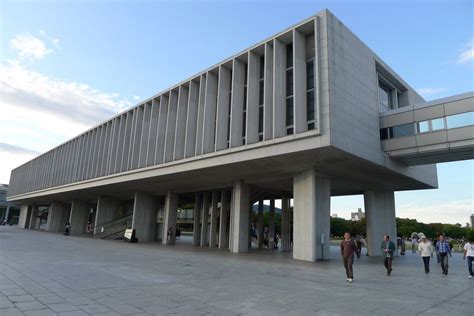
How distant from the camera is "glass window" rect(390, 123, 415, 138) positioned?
21.4 m

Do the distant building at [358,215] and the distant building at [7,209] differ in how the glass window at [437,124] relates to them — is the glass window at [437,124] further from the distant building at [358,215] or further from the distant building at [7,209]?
the distant building at [358,215]

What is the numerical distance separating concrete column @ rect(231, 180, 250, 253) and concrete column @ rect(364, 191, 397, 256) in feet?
35.1

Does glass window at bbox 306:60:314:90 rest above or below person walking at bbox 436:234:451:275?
above

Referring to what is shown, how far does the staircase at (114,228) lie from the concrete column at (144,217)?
460 cm

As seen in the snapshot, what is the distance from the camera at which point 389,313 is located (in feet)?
22.4

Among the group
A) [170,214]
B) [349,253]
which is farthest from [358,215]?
[349,253]

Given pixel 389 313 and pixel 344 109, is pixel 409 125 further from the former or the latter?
pixel 389 313

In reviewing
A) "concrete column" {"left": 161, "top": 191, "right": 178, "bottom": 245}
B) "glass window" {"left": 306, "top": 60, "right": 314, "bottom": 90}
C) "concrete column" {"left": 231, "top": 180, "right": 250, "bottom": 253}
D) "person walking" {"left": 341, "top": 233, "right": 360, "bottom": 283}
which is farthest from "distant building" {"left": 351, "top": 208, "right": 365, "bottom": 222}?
"person walking" {"left": 341, "top": 233, "right": 360, "bottom": 283}

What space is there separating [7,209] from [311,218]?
11128 cm

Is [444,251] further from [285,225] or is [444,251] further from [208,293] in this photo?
[285,225]

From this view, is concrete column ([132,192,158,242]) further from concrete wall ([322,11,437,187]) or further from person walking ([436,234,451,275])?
person walking ([436,234,451,275])

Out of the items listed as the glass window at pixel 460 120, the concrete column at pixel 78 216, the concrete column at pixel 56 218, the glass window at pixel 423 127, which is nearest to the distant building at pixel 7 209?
the concrete column at pixel 56 218

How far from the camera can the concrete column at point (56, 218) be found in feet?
198

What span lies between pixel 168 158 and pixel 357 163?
1538cm
